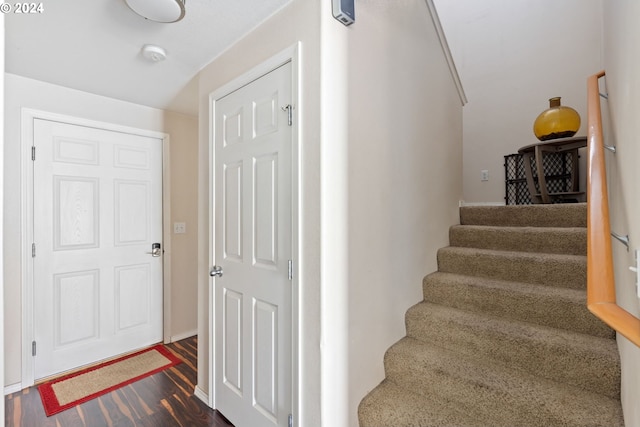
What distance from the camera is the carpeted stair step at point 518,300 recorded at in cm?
157

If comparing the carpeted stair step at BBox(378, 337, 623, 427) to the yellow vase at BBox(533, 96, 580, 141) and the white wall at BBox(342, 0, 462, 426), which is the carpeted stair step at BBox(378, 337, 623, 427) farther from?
the yellow vase at BBox(533, 96, 580, 141)

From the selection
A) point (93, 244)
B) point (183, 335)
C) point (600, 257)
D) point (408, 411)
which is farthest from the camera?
point (183, 335)

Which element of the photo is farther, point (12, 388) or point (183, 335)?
point (183, 335)

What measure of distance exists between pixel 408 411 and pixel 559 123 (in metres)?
2.66

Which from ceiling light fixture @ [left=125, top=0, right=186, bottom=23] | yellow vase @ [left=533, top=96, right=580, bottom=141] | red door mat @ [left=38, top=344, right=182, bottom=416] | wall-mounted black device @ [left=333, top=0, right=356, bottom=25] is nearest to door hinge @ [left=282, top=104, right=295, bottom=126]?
wall-mounted black device @ [left=333, top=0, right=356, bottom=25]

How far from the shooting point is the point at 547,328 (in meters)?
1.62

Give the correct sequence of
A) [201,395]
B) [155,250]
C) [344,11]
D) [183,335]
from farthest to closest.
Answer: [183,335] < [155,250] < [201,395] < [344,11]

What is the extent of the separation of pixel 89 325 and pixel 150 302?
47cm

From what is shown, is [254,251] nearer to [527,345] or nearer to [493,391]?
[493,391]

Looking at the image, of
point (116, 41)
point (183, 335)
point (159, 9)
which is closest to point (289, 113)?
point (159, 9)

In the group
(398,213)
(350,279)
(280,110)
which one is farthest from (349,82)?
(350,279)

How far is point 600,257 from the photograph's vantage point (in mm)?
871

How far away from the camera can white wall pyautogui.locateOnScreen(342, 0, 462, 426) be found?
151 centimetres

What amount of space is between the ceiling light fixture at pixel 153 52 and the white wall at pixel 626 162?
2.19 m
